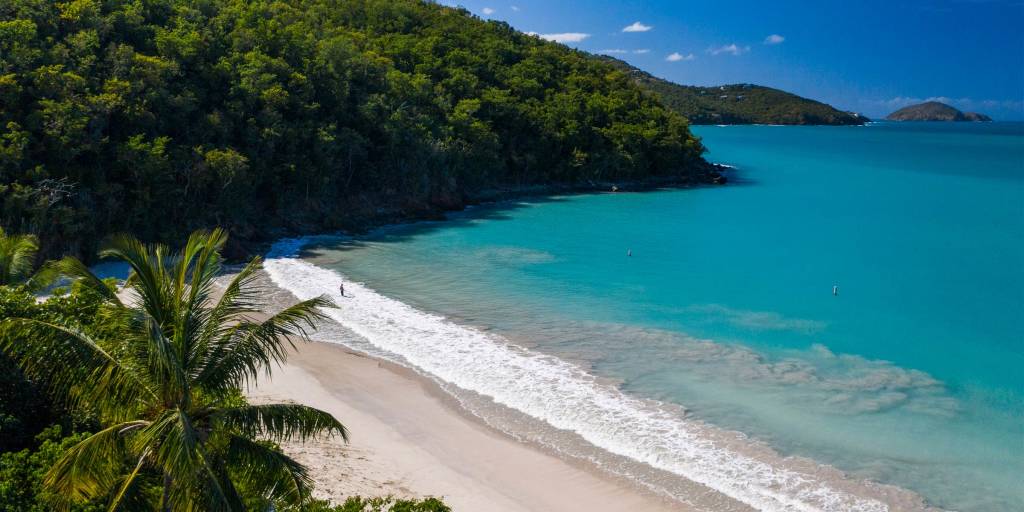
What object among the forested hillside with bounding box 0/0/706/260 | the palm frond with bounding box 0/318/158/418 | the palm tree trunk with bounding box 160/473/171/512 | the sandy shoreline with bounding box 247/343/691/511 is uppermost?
the forested hillside with bounding box 0/0/706/260

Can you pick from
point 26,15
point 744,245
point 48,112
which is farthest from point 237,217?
point 744,245

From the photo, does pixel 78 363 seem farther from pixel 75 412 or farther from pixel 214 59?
pixel 214 59

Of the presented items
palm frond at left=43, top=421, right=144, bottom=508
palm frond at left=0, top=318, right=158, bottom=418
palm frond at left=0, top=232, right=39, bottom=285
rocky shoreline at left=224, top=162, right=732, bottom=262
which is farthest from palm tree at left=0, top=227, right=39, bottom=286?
rocky shoreline at left=224, top=162, right=732, bottom=262

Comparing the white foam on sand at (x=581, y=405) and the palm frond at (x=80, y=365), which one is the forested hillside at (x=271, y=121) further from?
the palm frond at (x=80, y=365)

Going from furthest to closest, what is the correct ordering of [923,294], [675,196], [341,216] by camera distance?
1. [675,196]
2. [341,216]
3. [923,294]

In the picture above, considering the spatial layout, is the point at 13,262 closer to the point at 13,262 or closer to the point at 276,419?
the point at 13,262

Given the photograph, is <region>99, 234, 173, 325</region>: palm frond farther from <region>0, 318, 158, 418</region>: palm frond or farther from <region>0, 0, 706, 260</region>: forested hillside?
<region>0, 0, 706, 260</region>: forested hillside
